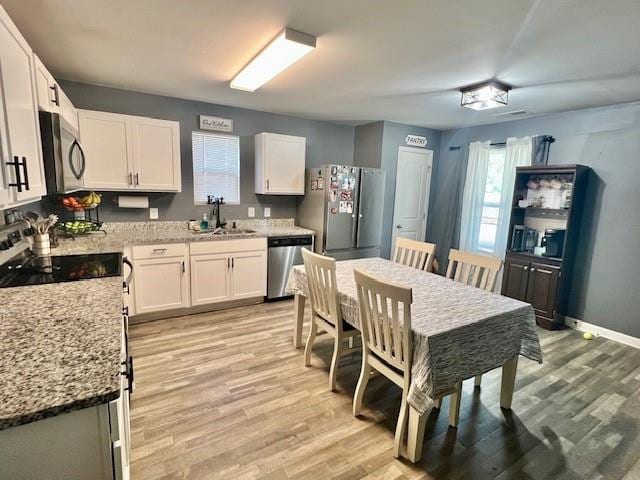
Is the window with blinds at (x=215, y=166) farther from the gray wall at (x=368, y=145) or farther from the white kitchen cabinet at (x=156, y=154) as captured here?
the gray wall at (x=368, y=145)

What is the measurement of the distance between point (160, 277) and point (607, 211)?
4778 millimetres

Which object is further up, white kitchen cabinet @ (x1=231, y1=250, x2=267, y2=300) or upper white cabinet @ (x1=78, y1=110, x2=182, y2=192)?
upper white cabinet @ (x1=78, y1=110, x2=182, y2=192)

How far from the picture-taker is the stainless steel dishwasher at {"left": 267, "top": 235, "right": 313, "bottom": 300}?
3.96 meters

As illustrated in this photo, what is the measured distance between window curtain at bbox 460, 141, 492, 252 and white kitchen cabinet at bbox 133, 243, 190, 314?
12.6ft

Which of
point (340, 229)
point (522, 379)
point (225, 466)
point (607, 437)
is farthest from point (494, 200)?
point (225, 466)

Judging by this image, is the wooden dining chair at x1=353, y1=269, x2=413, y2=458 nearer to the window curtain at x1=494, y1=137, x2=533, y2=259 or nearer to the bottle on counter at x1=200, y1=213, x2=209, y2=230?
the bottle on counter at x1=200, y1=213, x2=209, y2=230

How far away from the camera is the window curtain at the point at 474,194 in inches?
180

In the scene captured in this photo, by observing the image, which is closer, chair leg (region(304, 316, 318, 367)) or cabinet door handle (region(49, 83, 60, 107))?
cabinet door handle (region(49, 83, 60, 107))

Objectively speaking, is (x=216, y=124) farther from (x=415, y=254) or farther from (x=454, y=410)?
(x=454, y=410)

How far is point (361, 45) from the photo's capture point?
222 centimetres

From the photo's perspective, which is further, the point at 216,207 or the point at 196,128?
the point at 216,207

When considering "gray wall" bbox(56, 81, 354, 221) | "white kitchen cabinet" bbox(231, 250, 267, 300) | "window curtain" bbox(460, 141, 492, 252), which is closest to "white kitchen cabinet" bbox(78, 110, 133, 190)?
"gray wall" bbox(56, 81, 354, 221)

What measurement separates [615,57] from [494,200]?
242 cm

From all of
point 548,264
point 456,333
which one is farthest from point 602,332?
point 456,333
